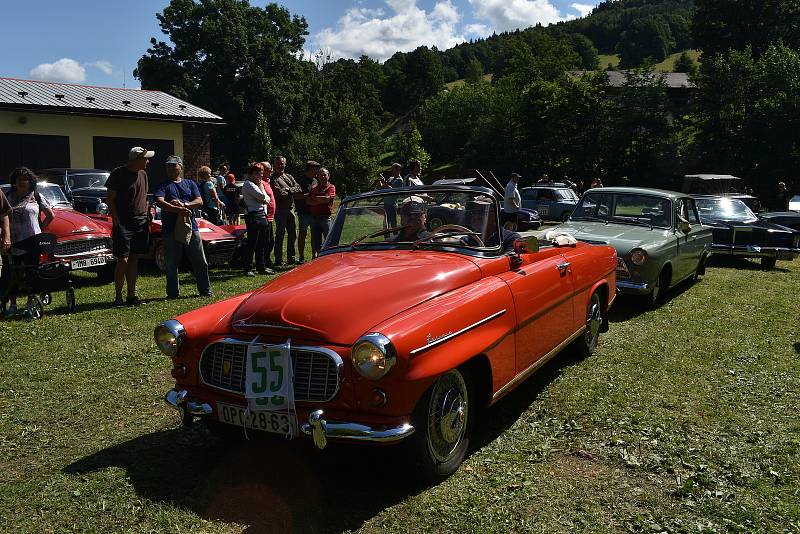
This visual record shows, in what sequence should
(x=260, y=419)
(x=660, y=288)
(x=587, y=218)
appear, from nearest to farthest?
(x=260, y=419)
(x=660, y=288)
(x=587, y=218)

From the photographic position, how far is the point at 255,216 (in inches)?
414

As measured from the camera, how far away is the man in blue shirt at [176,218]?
27.3 ft

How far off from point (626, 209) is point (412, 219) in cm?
559

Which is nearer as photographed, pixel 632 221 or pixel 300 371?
pixel 300 371

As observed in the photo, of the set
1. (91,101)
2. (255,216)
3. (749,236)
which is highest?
(91,101)

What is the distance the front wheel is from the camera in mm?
3498

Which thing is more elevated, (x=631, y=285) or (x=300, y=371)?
(x=300, y=371)

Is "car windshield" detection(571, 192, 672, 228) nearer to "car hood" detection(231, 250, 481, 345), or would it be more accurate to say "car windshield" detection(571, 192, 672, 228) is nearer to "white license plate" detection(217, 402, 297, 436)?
"car hood" detection(231, 250, 481, 345)

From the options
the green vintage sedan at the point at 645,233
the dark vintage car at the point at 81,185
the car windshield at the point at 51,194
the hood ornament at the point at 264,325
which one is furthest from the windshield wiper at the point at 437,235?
the dark vintage car at the point at 81,185

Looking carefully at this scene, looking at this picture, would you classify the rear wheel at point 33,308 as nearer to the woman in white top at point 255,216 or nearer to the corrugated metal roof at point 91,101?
the woman in white top at point 255,216

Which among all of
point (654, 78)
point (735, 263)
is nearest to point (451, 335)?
point (735, 263)

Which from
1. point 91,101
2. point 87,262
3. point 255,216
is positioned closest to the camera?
point 87,262

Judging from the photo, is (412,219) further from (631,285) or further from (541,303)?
(631,285)

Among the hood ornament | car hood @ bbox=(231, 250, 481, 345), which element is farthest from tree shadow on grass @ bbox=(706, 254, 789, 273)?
the hood ornament
